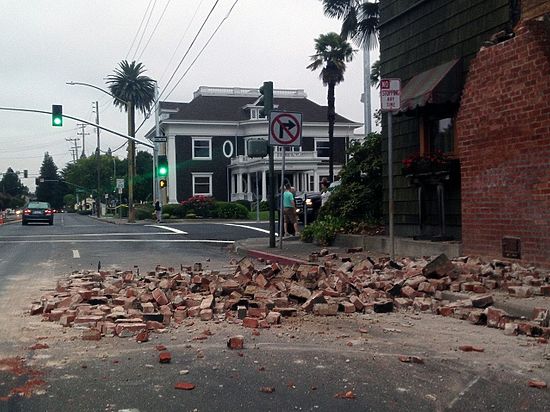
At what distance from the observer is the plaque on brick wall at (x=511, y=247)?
30.7 ft

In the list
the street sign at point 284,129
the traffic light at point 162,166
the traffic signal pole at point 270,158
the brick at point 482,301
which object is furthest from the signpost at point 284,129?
the traffic light at point 162,166

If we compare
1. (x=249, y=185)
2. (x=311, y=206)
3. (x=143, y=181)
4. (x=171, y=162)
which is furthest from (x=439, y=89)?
(x=143, y=181)

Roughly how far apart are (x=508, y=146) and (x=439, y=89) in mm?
2037

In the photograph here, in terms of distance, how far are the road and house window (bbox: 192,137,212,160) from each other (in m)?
47.8

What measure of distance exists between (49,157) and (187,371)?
172m

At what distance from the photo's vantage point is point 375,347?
5.83 metres

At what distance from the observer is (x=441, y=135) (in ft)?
40.3

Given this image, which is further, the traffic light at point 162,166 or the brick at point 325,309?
Answer: the traffic light at point 162,166

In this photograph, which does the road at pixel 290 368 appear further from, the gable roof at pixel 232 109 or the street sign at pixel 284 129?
the gable roof at pixel 232 109

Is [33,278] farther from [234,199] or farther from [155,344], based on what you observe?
[234,199]

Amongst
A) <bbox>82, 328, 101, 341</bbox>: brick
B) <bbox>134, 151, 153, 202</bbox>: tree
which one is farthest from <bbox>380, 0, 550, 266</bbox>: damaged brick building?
<bbox>134, 151, 153, 202</bbox>: tree

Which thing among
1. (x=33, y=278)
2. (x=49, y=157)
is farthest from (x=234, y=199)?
(x=49, y=157)

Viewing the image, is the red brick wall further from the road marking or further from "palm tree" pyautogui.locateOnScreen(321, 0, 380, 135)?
"palm tree" pyautogui.locateOnScreen(321, 0, 380, 135)

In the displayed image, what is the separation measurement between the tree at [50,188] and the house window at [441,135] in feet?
502
